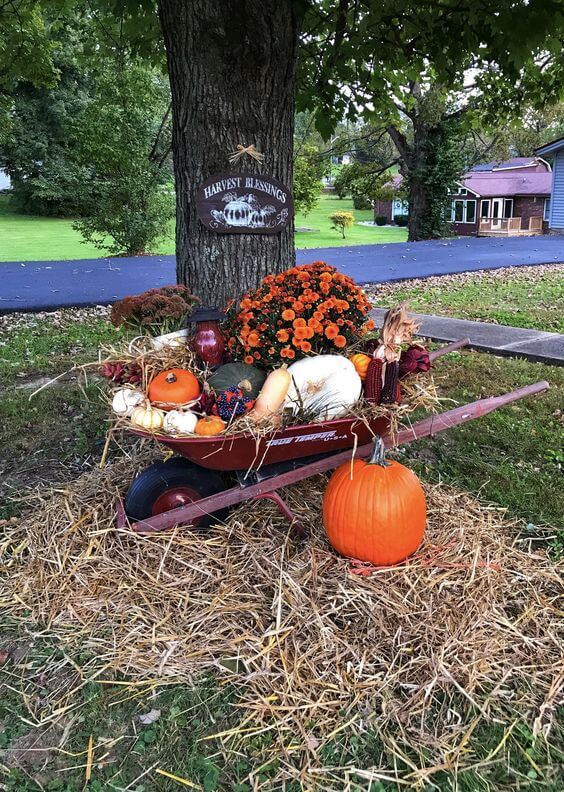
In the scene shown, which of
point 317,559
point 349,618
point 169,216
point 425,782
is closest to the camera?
point 425,782

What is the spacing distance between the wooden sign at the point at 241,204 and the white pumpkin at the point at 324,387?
125 centimetres

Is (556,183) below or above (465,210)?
above

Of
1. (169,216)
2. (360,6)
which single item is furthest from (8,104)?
(360,6)

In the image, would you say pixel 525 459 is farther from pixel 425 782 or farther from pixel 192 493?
pixel 425 782

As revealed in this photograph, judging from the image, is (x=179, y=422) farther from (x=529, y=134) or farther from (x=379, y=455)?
(x=529, y=134)

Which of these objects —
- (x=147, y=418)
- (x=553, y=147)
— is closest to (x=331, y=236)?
(x=553, y=147)

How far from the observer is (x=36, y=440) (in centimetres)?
434

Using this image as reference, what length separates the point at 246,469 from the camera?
2.78 m

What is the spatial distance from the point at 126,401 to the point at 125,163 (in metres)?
13.1

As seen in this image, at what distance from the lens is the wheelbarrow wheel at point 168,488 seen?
279cm

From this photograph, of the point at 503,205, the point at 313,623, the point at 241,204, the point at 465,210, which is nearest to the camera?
the point at 313,623

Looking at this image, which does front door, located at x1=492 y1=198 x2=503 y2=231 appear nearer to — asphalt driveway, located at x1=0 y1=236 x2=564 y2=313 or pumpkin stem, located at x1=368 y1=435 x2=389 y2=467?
asphalt driveway, located at x1=0 y1=236 x2=564 y2=313

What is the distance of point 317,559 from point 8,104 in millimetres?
11259

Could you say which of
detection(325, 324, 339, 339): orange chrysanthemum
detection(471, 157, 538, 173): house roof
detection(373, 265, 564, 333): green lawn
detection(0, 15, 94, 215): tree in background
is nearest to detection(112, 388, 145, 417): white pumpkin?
detection(325, 324, 339, 339): orange chrysanthemum
